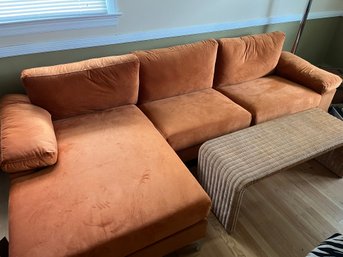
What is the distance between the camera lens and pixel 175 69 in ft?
6.66

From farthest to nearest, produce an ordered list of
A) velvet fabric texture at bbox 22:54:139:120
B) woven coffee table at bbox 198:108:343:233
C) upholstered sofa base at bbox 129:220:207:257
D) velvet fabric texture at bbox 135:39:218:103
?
velvet fabric texture at bbox 135:39:218:103, velvet fabric texture at bbox 22:54:139:120, woven coffee table at bbox 198:108:343:233, upholstered sofa base at bbox 129:220:207:257

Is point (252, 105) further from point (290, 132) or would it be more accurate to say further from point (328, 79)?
point (328, 79)

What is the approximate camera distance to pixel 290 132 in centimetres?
174

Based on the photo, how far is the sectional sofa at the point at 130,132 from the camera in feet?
3.74

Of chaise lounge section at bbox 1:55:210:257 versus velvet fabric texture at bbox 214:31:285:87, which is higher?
velvet fabric texture at bbox 214:31:285:87

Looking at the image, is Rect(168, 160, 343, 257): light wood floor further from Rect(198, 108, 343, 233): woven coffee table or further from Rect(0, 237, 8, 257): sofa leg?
Rect(0, 237, 8, 257): sofa leg

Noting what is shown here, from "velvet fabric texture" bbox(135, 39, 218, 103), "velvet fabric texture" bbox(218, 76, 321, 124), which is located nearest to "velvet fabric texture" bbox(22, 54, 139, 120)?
A: "velvet fabric texture" bbox(135, 39, 218, 103)

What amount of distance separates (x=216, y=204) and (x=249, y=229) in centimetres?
26

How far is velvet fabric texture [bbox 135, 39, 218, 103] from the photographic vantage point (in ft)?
6.42

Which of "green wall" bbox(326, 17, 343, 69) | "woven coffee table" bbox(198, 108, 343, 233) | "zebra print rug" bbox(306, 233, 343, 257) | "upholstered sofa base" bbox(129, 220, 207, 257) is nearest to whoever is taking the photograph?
"zebra print rug" bbox(306, 233, 343, 257)

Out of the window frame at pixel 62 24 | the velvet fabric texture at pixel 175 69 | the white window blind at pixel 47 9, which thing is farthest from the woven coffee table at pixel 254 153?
the white window blind at pixel 47 9

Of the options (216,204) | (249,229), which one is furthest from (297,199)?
(216,204)

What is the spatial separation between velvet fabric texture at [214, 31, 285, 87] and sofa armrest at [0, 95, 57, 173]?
1462mm

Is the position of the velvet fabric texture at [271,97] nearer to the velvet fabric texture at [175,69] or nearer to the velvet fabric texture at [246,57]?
the velvet fabric texture at [246,57]
